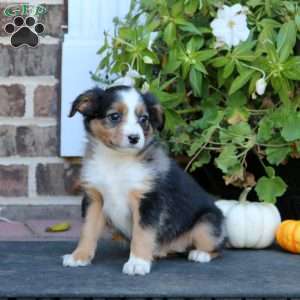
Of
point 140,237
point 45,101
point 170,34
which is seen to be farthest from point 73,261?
point 45,101

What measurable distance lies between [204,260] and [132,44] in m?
1.20

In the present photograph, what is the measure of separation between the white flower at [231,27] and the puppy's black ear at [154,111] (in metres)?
0.57

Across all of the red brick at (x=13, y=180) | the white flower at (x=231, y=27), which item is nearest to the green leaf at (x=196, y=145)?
the white flower at (x=231, y=27)

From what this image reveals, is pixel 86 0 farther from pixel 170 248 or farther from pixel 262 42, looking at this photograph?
pixel 170 248

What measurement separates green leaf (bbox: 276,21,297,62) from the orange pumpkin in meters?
0.81

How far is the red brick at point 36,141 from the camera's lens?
4676mm

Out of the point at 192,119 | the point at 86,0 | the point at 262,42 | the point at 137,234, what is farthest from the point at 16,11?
the point at 137,234

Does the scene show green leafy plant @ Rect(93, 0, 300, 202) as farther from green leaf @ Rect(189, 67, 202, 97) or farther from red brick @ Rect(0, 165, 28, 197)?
red brick @ Rect(0, 165, 28, 197)

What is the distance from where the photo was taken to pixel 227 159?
390 cm

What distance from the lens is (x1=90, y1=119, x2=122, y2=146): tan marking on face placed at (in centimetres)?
335

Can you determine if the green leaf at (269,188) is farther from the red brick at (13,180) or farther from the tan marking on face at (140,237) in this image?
the red brick at (13,180)

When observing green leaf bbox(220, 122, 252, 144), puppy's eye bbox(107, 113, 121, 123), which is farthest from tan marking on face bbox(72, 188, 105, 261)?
green leaf bbox(220, 122, 252, 144)

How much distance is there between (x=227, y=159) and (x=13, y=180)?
1.43 metres

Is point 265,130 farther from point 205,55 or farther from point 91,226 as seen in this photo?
point 91,226
